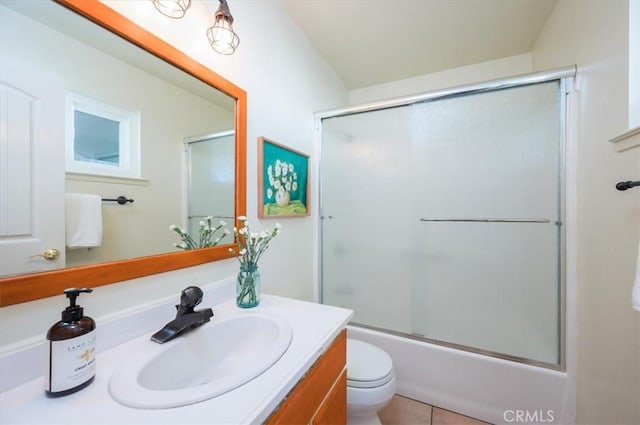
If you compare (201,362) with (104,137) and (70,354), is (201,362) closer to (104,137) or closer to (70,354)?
(70,354)

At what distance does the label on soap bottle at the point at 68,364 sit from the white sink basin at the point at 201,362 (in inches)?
2.3

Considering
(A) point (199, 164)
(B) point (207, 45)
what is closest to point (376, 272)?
(A) point (199, 164)

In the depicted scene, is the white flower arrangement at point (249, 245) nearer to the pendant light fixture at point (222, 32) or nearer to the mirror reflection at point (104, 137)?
Result: the mirror reflection at point (104, 137)

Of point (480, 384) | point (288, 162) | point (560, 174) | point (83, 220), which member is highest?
point (288, 162)

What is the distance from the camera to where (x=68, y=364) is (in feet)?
1.61

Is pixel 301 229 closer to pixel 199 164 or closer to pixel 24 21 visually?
pixel 199 164

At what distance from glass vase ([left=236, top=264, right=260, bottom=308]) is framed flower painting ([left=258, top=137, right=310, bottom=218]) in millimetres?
357

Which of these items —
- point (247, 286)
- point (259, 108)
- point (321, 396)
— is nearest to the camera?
point (321, 396)

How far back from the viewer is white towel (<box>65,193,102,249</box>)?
627 millimetres

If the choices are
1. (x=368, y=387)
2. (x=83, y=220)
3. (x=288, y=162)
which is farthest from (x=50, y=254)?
(x=368, y=387)

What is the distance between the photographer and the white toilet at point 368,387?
1.11 metres

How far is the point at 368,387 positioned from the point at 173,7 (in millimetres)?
1681

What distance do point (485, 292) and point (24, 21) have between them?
83.4 inches

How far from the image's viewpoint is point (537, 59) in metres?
1.79
